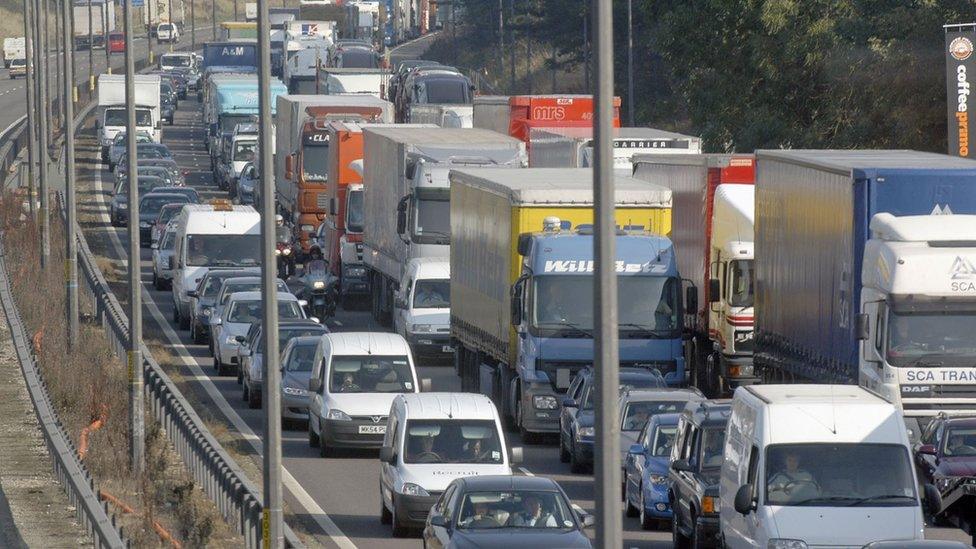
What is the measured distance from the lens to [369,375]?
28875mm

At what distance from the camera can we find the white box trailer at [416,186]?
40062mm

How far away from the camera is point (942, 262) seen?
23.6 meters

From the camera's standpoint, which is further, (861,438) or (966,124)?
(966,124)

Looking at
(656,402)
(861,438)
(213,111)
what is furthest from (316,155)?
(861,438)

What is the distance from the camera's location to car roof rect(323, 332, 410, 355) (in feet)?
95.4

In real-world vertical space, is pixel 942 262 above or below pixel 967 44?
below

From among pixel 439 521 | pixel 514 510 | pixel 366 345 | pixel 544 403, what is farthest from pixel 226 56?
pixel 514 510

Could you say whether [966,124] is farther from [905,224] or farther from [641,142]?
[905,224]

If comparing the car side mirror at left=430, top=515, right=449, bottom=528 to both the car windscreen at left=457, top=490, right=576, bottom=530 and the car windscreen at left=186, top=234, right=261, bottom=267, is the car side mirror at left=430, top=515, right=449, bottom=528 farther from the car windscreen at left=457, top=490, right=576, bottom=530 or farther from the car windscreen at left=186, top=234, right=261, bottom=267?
the car windscreen at left=186, top=234, right=261, bottom=267

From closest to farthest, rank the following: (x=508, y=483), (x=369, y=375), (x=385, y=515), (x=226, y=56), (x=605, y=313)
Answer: (x=605, y=313) < (x=508, y=483) < (x=385, y=515) < (x=369, y=375) < (x=226, y=56)

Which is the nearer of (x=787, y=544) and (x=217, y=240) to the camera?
(x=787, y=544)

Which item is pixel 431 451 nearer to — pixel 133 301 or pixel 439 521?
pixel 439 521

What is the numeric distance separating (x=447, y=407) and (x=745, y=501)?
239 inches

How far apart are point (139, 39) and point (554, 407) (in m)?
Answer: 145
